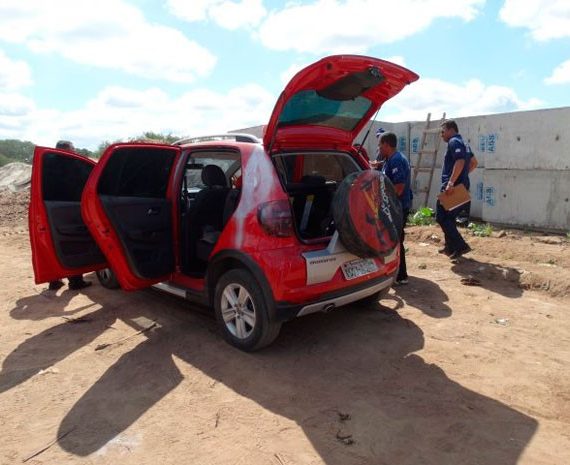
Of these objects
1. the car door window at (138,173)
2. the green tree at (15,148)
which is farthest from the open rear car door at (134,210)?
the green tree at (15,148)

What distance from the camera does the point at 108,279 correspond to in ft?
18.8

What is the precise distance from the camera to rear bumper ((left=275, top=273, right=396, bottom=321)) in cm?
352

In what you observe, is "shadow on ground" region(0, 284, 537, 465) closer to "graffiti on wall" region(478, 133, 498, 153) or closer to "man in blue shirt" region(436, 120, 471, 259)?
"man in blue shirt" region(436, 120, 471, 259)

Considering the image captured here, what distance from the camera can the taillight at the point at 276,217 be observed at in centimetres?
351

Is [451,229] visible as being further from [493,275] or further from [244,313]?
[244,313]

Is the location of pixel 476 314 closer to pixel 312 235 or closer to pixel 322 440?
pixel 312 235

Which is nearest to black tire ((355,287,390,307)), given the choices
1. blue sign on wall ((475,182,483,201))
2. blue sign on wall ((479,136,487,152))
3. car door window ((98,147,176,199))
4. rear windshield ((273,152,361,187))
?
rear windshield ((273,152,361,187))

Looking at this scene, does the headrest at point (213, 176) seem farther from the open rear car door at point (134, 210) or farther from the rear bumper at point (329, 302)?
the rear bumper at point (329, 302)

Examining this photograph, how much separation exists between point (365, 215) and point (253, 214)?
0.85m

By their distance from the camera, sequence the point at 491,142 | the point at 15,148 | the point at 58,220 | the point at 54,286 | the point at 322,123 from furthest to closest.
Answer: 1. the point at 15,148
2. the point at 491,142
3. the point at 54,286
4. the point at 58,220
5. the point at 322,123

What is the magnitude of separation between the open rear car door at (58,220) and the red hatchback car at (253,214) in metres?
0.01

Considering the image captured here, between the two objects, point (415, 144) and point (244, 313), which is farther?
point (415, 144)

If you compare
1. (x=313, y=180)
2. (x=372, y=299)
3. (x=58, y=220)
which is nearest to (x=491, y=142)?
(x=372, y=299)

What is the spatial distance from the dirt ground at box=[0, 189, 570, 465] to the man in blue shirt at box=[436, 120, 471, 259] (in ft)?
4.50
